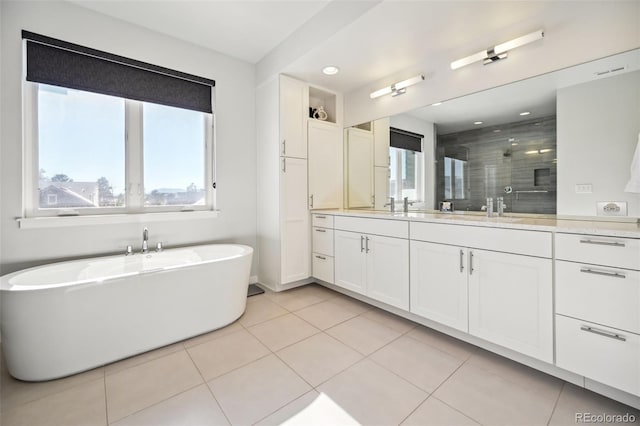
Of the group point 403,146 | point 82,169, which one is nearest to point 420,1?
point 403,146

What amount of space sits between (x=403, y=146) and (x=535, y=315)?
74.7 inches

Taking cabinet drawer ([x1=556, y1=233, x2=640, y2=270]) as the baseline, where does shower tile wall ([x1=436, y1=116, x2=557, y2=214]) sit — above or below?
above

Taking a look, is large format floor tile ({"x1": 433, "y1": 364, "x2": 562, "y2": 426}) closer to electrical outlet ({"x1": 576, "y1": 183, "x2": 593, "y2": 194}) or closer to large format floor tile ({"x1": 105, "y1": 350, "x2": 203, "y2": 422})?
electrical outlet ({"x1": 576, "y1": 183, "x2": 593, "y2": 194})

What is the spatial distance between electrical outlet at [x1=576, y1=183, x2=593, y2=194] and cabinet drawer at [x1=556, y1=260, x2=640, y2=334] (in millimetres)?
658

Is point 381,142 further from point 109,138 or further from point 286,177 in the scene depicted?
point 109,138

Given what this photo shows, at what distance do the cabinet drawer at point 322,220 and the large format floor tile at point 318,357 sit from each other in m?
1.23

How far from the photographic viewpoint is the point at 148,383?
1.62 metres

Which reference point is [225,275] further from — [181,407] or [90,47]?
[90,47]

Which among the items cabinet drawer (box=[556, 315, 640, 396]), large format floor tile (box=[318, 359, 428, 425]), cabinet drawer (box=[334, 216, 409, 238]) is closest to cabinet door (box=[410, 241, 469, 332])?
cabinet drawer (box=[334, 216, 409, 238])

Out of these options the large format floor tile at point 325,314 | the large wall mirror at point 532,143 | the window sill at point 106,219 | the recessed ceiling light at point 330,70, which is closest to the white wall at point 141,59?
the window sill at point 106,219

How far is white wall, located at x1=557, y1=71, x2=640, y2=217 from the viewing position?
1.63 meters

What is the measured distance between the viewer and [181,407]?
1428 mm

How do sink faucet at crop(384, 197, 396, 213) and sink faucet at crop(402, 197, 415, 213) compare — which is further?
sink faucet at crop(384, 197, 396, 213)

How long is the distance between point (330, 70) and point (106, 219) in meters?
2.52
